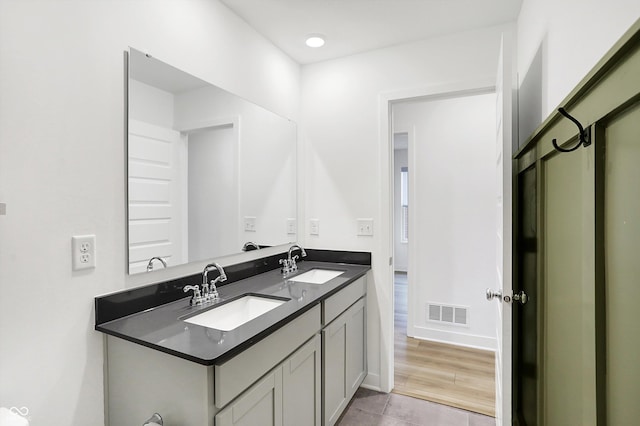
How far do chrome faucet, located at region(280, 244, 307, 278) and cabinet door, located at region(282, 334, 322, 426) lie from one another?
2.16 ft

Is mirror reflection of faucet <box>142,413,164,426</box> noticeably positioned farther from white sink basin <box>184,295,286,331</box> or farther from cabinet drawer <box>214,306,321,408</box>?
white sink basin <box>184,295,286,331</box>

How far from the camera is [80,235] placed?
125 cm

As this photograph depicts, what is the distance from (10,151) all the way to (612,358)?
1.67 metres

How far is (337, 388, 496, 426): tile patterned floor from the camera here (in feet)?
6.79

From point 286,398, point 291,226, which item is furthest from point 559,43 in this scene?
point 291,226

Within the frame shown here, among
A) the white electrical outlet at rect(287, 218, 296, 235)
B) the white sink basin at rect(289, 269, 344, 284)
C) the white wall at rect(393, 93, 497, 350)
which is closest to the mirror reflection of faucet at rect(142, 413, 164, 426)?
the white sink basin at rect(289, 269, 344, 284)

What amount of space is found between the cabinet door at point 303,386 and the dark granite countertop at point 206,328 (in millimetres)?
214

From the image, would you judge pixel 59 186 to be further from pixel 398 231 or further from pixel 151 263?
pixel 398 231

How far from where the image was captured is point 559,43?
114 centimetres

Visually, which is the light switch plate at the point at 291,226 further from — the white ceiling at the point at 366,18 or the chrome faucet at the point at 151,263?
the white ceiling at the point at 366,18

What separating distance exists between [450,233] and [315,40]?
6.79 ft

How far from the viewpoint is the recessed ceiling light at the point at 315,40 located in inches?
90.1

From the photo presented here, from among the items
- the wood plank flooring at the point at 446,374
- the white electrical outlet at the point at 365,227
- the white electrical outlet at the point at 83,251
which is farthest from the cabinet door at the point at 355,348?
the white electrical outlet at the point at 83,251

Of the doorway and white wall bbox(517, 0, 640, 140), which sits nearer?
white wall bbox(517, 0, 640, 140)
